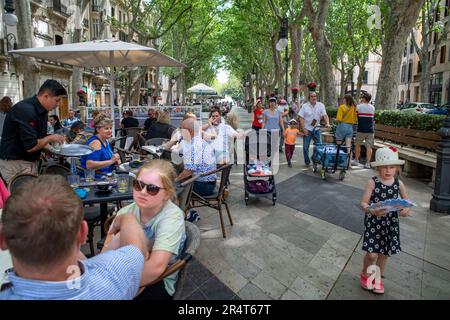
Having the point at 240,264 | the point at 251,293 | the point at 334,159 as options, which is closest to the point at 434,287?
the point at 251,293

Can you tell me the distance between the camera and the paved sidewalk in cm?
312

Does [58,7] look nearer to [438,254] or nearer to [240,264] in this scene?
[240,264]

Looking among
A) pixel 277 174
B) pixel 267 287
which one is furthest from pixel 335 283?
pixel 277 174

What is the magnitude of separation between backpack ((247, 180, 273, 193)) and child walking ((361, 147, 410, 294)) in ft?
8.17

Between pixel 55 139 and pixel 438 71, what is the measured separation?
42129 millimetres

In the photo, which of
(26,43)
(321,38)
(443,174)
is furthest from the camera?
(321,38)

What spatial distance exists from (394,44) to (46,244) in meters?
11.0

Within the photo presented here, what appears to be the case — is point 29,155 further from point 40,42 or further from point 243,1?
point 40,42

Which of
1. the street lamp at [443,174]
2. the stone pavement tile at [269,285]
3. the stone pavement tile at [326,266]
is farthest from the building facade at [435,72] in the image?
the stone pavement tile at [269,285]

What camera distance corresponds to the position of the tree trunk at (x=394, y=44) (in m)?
9.48

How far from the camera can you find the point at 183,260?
1.81m

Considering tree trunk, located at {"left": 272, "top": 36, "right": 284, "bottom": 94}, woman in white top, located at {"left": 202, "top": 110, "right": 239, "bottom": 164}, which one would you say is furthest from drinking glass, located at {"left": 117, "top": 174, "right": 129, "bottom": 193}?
tree trunk, located at {"left": 272, "top": 36, "right": 284, "bottom": 94}

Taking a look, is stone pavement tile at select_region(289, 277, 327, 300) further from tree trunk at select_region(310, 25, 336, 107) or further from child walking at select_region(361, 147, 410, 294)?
tree trunk at select_region(310, 25, 336, 107)

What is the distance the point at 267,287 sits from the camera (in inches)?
124
